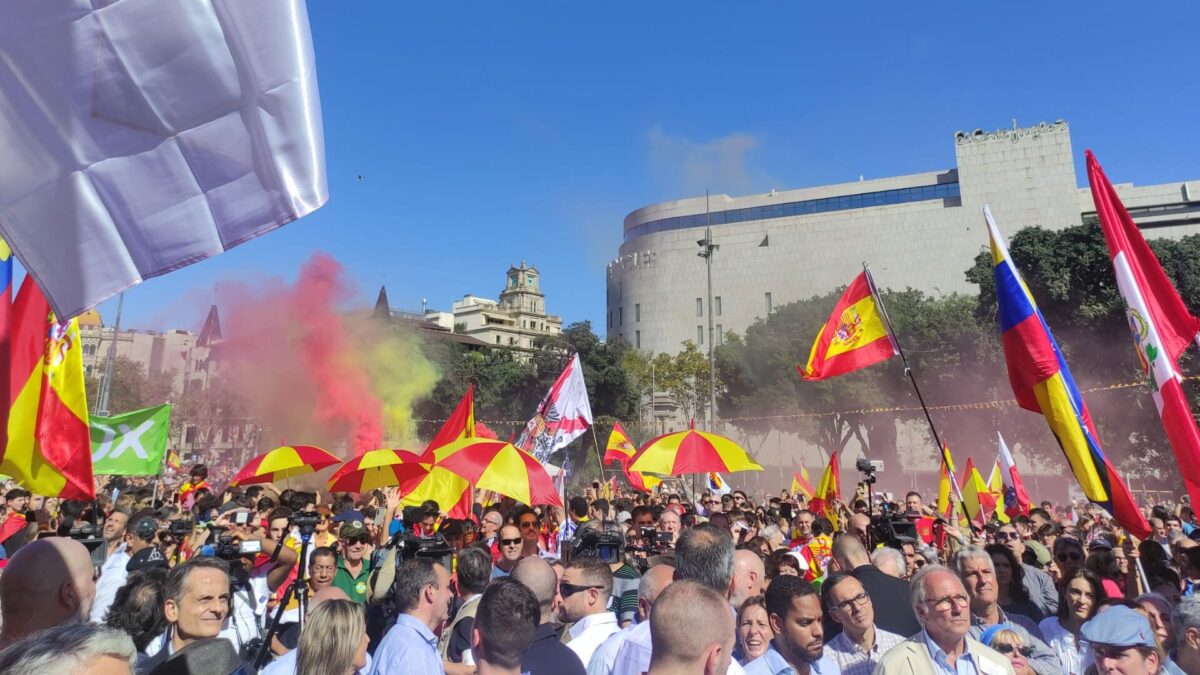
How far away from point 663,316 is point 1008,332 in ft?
218

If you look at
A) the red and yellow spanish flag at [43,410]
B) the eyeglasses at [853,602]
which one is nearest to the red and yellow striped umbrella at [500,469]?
the red and yellow spanish flag at [43,410]

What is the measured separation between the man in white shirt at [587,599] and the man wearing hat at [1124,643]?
2.38m

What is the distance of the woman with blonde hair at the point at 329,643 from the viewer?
3193 mm

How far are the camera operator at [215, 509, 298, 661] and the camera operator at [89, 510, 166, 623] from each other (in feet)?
2.12

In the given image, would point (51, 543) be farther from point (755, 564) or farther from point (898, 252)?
point (898, 252)

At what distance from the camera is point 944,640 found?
358cm

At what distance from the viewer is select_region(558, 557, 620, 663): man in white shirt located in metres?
4.14

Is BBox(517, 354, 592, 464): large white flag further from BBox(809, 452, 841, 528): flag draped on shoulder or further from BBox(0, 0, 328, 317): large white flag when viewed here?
BBox(0, 0, 328, 317): large white flag

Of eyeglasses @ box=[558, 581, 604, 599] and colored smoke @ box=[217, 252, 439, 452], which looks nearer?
eyeglasses @ box=[558, 581, 604, 599]

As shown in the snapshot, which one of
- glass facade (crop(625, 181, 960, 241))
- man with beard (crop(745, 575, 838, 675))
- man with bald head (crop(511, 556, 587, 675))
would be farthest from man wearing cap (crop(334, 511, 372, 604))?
glass facade (crop(625, 181, 960, 241))

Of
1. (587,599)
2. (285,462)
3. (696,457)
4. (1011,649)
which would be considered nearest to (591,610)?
(587,599)

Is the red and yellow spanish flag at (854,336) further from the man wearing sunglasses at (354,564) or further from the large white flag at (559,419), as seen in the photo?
the man wearing sunglasses at (354,564)

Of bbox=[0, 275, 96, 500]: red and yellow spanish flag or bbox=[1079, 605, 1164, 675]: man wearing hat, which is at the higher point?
bbox=[0, 275, 96, 500]: red and yellow spanish flag

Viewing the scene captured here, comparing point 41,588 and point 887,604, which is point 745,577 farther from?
point 41,588
